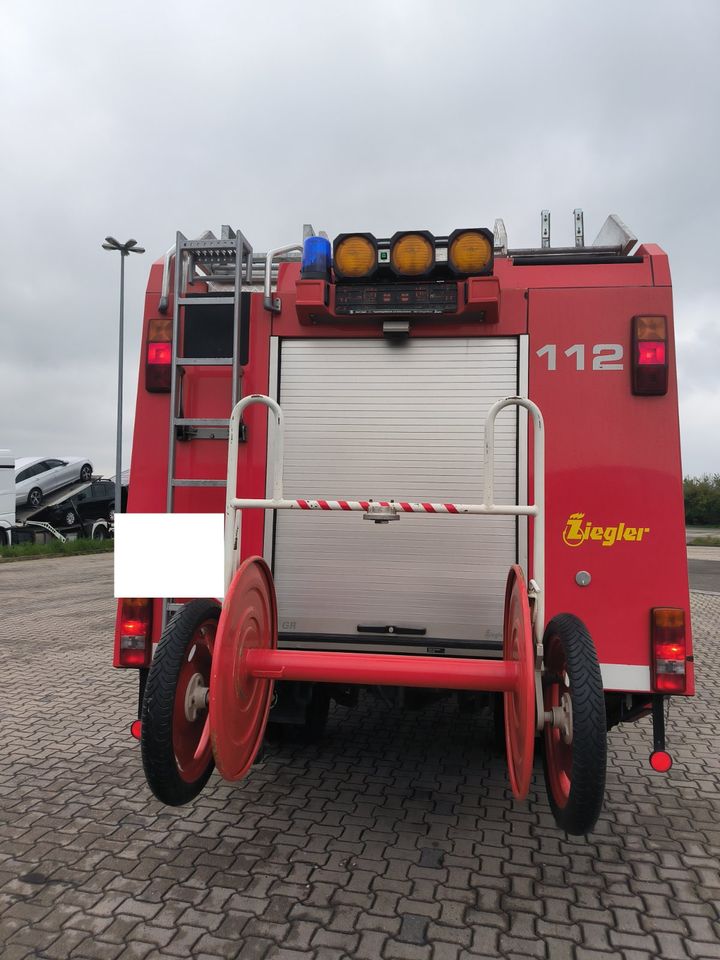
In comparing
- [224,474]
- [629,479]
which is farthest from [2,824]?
[629,479]

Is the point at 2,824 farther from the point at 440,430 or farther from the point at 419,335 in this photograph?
the point at 419,335

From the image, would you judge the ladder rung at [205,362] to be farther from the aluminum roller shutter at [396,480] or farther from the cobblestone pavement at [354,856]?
the cobblestone pavement at [354,856]

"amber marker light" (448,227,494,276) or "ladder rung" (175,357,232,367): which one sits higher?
"amber marker light" (448,227,494,276)

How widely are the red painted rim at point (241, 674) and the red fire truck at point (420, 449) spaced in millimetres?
24

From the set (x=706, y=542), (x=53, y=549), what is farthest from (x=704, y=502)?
(x=53, y=549)

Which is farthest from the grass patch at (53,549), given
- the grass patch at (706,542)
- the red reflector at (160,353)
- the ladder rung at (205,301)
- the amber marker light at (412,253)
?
the grass patch at (706,542)

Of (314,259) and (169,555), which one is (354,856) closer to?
(169,555)

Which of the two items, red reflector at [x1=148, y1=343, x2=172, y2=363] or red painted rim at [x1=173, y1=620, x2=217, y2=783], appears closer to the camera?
red painted rim at [x1=173, y1=620, x2=217, y2=783]

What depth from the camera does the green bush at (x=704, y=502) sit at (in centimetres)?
5181

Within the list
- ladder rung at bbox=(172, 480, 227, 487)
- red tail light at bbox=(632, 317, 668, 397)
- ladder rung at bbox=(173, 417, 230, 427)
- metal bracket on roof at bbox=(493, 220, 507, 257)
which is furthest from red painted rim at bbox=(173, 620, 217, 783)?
metal bracket on roof at bbox=(493, 220, 507, 257)

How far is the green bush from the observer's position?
51812 millimetres

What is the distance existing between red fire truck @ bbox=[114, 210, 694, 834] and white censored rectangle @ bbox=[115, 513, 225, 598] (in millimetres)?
105

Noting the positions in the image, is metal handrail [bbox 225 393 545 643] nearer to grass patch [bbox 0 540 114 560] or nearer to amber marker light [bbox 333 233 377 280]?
amber marker light [bbox 333 233 377 280]

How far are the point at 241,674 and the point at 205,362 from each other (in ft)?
5.62
